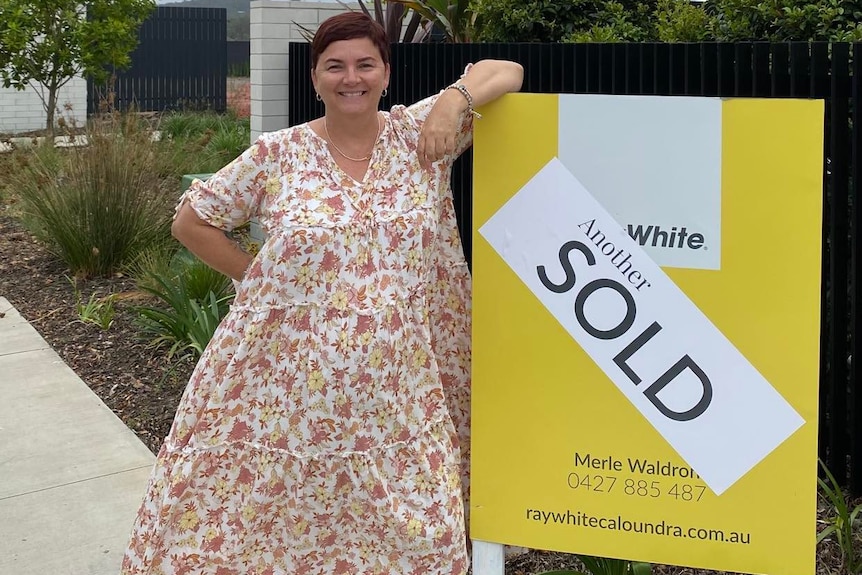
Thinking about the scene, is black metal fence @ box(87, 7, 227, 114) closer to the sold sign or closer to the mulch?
the mulch

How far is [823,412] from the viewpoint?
408 centimetres

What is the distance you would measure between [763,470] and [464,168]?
3448 millimetres

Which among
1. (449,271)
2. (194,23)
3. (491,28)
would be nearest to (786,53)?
(449,271)

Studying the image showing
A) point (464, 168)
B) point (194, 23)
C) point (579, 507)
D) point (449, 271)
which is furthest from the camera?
point (194, 23)

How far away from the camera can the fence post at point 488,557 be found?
9.20 ft

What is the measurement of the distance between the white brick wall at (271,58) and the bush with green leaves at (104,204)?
3.69 ft

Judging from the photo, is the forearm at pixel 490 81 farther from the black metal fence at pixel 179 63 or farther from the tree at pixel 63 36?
the black metal fence at pixel 179 63

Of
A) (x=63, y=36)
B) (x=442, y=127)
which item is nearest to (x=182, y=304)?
(x=442, y=127)

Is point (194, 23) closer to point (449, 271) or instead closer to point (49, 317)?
point (49, 317)

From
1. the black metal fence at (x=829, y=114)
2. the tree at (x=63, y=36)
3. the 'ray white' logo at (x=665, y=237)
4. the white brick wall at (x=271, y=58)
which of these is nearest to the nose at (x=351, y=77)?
the 'ray white' logo at (x=665, y=237)

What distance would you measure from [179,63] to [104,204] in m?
17.0

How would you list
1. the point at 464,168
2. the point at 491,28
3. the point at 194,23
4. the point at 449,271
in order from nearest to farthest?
the point at 449,271 → the point at 464,168 → the point at 491,28 → the point at 194,23

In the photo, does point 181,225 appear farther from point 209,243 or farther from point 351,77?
point 351,77

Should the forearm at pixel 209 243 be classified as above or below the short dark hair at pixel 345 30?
below
